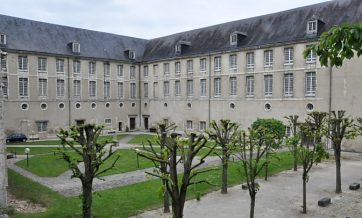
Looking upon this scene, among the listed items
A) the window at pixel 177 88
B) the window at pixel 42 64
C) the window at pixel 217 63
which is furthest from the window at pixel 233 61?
the window at pixel 42 64

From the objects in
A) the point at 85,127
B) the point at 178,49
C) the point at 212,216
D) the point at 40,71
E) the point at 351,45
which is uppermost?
the point at 178,49

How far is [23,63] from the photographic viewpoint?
103 ft

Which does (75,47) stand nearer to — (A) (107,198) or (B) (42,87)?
(B) (42,87)

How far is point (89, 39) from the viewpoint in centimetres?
3725

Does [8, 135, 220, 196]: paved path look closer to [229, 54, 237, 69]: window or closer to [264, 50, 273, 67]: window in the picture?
[264, 50, 273, 67]: window

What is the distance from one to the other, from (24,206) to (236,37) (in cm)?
2404

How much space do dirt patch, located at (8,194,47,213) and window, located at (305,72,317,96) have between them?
21.2 m

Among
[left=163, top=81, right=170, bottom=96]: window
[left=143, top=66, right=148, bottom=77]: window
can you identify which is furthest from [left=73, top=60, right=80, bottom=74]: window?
[left=163, top=81, right=170, bottom=96]: window

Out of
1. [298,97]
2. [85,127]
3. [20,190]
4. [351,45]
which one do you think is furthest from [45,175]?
[298,97]

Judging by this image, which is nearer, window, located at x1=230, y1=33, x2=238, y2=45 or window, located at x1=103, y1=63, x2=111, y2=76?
window, located at x1=230, y1=33, x2=238, y2=45

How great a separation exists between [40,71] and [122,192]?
75.1 ft

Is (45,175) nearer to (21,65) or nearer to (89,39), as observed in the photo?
(21,65)

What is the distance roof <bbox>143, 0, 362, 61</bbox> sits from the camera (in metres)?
26.1

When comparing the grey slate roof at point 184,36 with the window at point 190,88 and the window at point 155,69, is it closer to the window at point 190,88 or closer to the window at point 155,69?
the window at point 155,69
